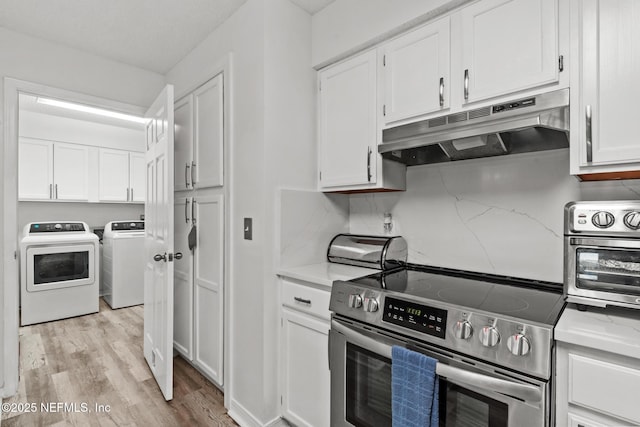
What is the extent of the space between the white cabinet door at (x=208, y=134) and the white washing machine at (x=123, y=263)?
8.04ft

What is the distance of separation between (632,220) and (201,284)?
93.8 inches

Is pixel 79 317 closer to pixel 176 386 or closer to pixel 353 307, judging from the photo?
pixel 176 386

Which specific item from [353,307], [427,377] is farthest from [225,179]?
[427,377]

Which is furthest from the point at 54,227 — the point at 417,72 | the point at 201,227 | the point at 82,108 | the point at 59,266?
the point at 417,72

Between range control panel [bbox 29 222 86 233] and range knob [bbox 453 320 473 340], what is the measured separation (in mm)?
4746

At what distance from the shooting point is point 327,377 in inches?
63.2

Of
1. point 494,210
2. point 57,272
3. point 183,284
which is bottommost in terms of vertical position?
point 57,272

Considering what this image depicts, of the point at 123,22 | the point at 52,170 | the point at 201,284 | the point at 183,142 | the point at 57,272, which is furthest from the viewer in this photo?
the point at 52,170

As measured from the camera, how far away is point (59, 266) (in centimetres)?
384

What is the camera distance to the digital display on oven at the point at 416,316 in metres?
1.17

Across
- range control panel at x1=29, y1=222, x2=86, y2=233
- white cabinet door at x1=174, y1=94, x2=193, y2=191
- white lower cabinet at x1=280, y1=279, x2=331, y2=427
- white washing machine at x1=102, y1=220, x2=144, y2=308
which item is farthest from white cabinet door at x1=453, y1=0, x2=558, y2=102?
range control panel at x1=29, y1=222, x2=86, y2=233

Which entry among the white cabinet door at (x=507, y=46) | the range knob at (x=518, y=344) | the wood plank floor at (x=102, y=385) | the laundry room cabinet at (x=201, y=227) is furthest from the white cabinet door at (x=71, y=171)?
the range knob at (x=518, y=344)

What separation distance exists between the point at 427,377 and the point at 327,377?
24.3 inches

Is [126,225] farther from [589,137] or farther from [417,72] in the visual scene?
[589,137]
